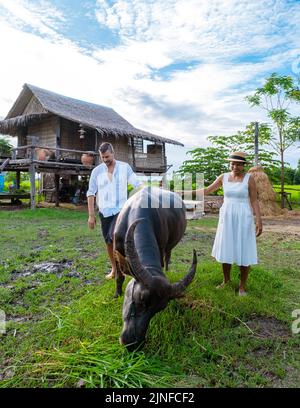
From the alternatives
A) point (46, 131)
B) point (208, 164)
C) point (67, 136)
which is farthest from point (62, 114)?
point (208, 164)

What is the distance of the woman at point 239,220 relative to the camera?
12.7 feet

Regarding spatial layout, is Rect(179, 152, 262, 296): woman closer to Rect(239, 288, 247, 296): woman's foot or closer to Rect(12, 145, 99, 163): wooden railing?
Rect(239, 288, 247, 296): woman's foot

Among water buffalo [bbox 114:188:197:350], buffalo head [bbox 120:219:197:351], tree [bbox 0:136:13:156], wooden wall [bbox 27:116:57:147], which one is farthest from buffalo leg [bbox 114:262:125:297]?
tree [bbox 0:136:13:156]

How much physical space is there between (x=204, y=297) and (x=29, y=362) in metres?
1.85

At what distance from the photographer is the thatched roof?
597 inches

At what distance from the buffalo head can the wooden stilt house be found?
11541 millimetres

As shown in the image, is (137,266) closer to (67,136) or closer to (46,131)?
(67,136)

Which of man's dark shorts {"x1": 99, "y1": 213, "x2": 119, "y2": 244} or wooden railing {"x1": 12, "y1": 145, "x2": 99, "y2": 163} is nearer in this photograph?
man's dark shorts {"x1": 99, "y1": 213, "x2": 119, "y2": 244}

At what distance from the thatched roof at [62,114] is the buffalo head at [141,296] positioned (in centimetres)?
1270

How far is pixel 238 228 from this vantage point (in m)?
3.90

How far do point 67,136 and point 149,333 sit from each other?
1532 cm

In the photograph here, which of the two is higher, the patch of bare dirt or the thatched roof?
the thatched roof

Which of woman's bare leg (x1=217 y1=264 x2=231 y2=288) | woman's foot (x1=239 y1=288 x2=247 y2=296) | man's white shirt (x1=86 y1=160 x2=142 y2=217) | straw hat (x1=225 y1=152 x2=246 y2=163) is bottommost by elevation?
woman's foot (x1=239 y1=288 x2=247 y2=296)
